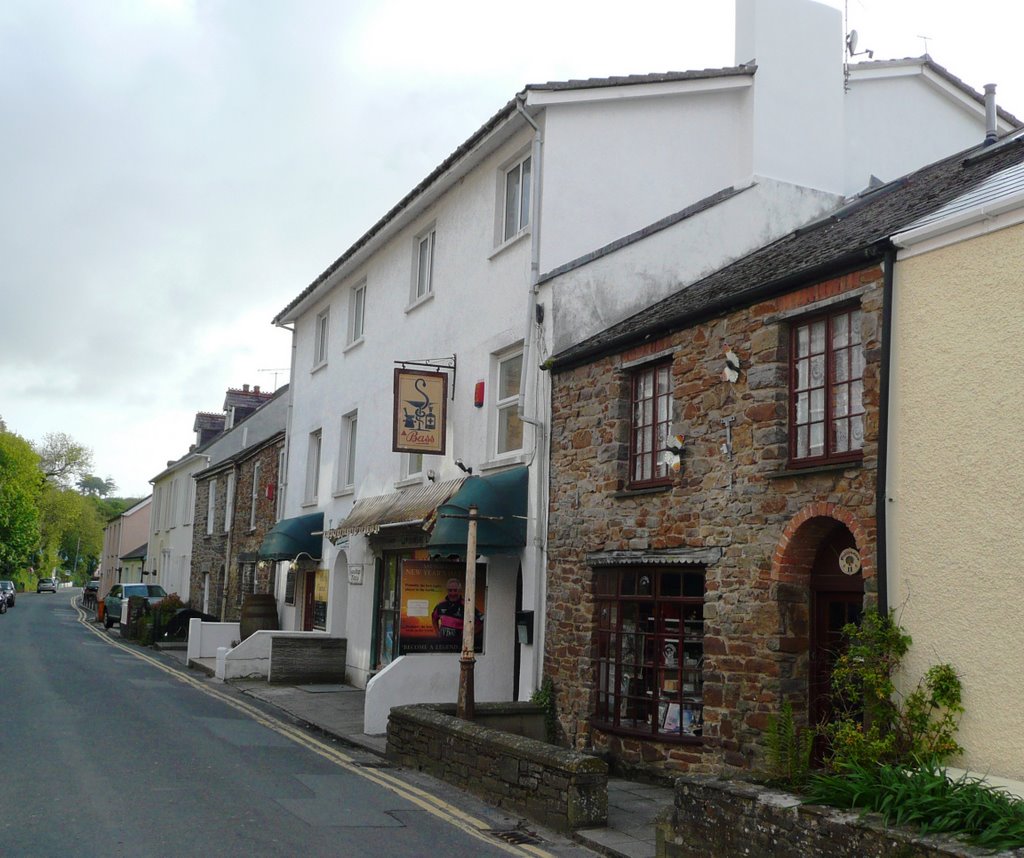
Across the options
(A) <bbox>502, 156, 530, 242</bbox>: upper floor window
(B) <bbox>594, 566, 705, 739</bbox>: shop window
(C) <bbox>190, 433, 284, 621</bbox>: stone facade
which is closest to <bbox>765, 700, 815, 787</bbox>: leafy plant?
(B) <bbox>594, 566, 705, 739</bbox>: shop window

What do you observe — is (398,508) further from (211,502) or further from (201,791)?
(211,502)

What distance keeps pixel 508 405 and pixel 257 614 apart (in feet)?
36.5

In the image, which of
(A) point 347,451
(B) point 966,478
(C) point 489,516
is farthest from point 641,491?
(A) point 347,451

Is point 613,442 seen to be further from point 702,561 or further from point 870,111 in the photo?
point 870,111

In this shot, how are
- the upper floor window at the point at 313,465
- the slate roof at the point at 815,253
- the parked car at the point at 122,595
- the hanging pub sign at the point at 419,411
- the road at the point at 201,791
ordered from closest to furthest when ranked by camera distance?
1. the road at the point at 201,791
2. the slate roof at the point at 815,253
3. the hanging pub sign at the point at 419,411
4. the upper floor window at the point at 313,465
5. the parked car at the point at 122,595

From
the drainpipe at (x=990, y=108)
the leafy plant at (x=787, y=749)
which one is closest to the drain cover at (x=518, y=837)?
the leafy plant at (x=787, y=749)

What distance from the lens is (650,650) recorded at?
11773mm

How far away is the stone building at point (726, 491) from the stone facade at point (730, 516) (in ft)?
0.07

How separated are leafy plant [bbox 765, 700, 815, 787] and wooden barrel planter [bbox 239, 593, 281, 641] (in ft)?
53.7

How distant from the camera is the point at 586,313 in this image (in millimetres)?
13758

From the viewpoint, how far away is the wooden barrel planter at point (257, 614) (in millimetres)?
23703

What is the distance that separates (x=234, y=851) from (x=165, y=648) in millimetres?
22620

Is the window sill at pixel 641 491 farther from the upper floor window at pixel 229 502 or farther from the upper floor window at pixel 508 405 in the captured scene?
the upper floor window at pixel 229 502

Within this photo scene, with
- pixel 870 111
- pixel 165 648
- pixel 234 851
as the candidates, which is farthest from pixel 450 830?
pixel 165 648
